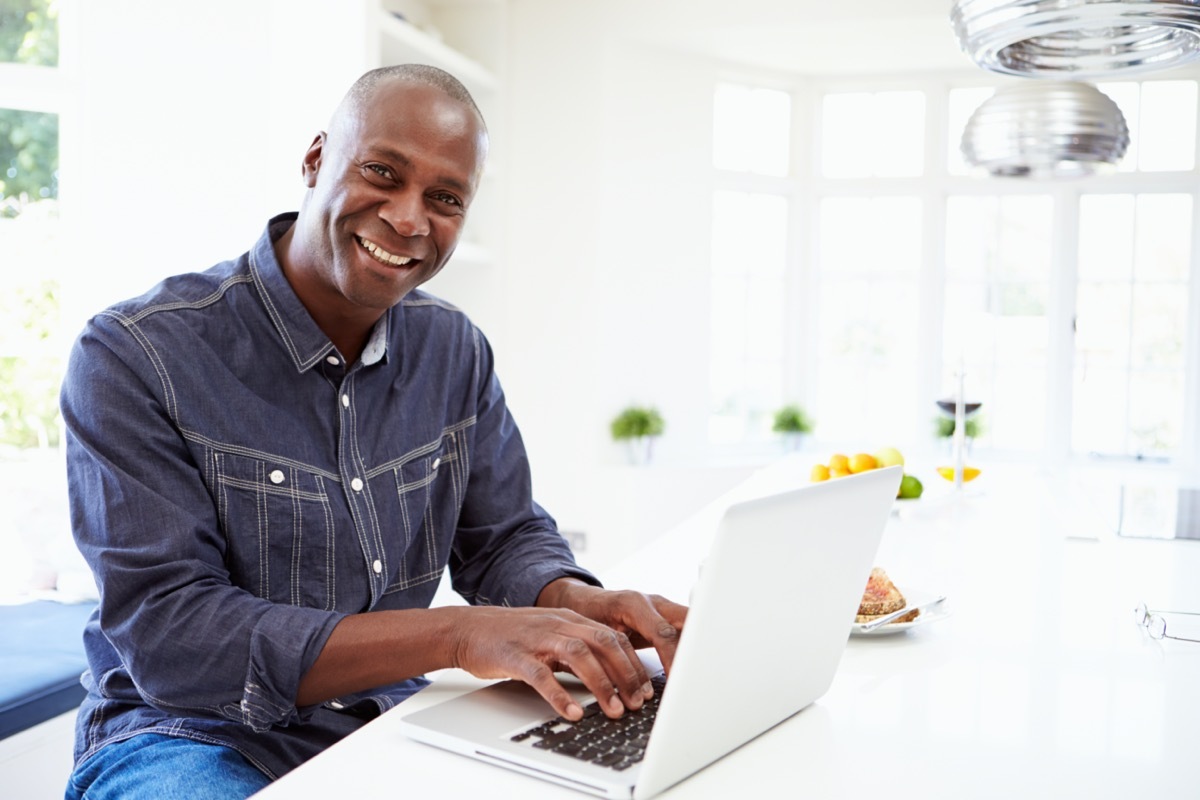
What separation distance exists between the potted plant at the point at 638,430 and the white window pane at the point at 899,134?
6.26 feet

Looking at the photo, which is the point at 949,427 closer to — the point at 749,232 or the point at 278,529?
the point at 749,232

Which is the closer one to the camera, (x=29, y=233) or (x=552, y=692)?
(x=552, y=692)

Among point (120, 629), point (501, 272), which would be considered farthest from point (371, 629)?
point (501, 272)

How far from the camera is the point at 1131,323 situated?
5.66 m

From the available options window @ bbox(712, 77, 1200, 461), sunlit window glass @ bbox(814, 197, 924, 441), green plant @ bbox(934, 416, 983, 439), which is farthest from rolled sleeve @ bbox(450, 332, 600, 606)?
sunlit window glass @ bbox(814, 197, 924, 441)

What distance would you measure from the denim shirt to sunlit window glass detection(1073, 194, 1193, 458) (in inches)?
188

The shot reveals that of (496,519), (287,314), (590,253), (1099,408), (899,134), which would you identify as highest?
(899,134)

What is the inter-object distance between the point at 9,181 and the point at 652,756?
→ 3441mm

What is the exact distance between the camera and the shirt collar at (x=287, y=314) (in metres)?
1.46

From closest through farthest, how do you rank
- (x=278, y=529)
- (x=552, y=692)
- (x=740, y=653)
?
(x=740, y=653) → (x=552, y=692) → (x=278, y=529)

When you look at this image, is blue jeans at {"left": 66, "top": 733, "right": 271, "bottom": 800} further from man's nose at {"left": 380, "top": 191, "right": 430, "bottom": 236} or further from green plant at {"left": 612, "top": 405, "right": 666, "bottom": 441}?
green plant at {"left": 612, "top": 405, "right": 666, "bottom": 441}

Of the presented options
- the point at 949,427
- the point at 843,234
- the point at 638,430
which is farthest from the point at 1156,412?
the point at 638,430

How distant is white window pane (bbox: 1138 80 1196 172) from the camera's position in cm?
551

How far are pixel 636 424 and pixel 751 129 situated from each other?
176cm
